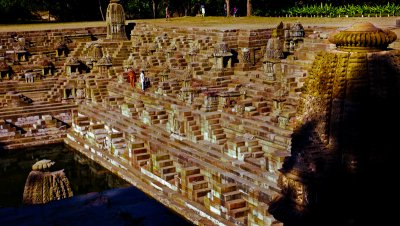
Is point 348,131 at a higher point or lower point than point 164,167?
higher

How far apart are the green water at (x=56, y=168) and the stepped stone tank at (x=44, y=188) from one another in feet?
5.78

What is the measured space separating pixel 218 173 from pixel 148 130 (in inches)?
194

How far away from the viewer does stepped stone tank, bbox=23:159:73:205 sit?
13.8 m

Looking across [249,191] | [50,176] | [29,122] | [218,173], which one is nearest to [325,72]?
[249,191]

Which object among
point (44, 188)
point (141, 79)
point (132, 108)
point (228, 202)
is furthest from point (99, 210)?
point (141, 79)

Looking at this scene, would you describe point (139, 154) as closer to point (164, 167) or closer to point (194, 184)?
point (164, 167)

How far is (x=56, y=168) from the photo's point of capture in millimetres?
19656

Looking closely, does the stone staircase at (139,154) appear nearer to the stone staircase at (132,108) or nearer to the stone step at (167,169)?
the stone step at (167,169)

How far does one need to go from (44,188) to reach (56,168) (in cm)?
568

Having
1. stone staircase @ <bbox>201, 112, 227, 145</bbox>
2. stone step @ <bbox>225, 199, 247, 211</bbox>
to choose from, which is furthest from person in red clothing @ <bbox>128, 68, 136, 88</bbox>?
stone step @ <bbox>225, 199, 247, 211</bbox>

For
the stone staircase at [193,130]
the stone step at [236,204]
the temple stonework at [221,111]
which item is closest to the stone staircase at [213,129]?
the temple stonework at [221,111]

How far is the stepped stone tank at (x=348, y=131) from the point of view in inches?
148

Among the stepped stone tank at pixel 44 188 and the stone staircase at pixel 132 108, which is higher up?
the stone staircase at pixel 132 108

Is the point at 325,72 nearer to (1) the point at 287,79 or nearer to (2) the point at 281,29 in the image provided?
(1) the point at 287,79
